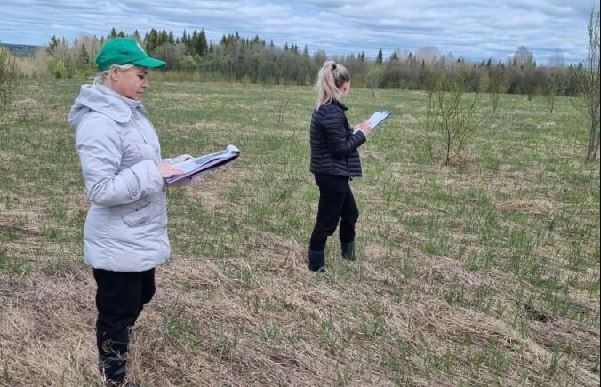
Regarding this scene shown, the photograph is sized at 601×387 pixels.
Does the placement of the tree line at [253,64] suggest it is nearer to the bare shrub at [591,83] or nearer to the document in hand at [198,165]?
the bare shrub at [591,83]

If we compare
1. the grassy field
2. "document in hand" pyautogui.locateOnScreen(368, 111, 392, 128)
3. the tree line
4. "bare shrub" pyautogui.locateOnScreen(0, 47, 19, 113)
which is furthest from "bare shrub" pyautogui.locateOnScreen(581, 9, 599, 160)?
the tree line

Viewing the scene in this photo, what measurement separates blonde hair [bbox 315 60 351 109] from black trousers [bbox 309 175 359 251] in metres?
0.62

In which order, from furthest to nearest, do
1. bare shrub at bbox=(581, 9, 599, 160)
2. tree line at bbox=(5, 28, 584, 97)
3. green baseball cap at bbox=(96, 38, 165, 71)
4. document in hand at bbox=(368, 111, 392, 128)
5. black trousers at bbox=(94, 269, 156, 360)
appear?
tree line at bbox=(5, 28, 584, 97) → bare shrub at bbox=(581, 9, 599, 160) → document in hand at bbox=(368, 111, 392, 128) → black trousers at bbox=(94, 269, 156, 360) → green baseball cap at bbox=(96, 38, 165, 71)

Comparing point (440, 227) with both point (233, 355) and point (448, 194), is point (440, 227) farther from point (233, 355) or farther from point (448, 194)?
point (233, 355)

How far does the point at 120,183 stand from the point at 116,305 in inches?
25.7

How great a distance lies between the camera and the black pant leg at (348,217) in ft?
16.6

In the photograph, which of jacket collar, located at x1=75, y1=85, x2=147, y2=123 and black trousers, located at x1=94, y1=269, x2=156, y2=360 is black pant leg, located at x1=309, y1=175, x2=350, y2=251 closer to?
black trousers, located at x1=94, y1=269, x2=156, y2=360

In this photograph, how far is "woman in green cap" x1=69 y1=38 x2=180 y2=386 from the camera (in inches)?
104

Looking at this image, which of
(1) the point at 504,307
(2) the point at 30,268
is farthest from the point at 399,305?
(2) the point at 30,268

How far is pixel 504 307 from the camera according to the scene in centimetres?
450

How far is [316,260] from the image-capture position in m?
5.04

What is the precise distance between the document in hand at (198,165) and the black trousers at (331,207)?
178 centimetres

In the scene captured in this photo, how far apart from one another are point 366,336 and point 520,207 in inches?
192

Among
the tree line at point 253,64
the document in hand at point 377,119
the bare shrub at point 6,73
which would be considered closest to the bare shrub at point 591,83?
the document in hand at point 377,119
